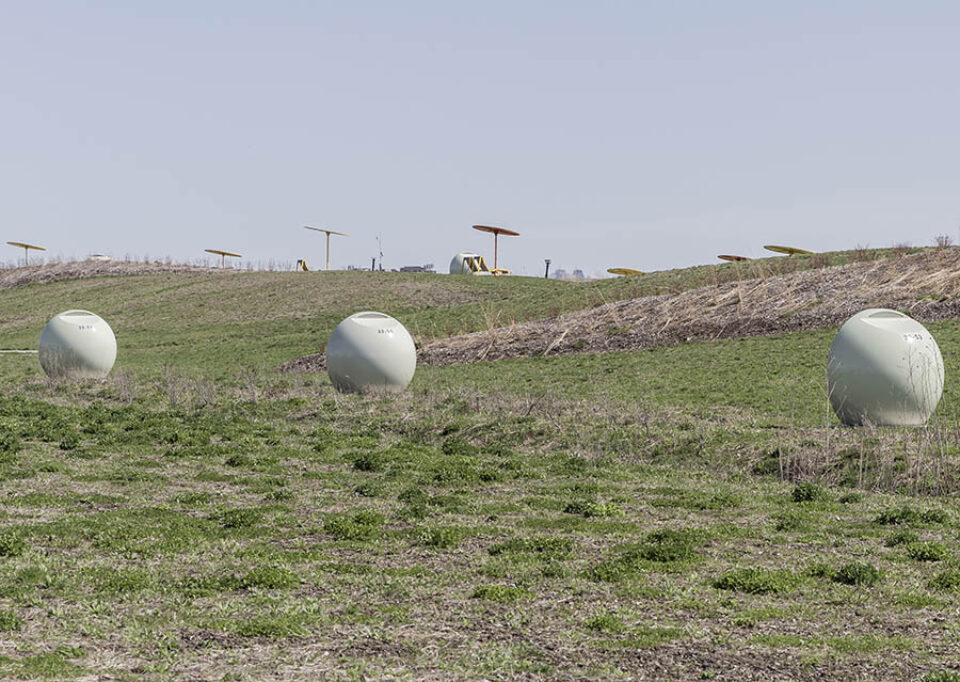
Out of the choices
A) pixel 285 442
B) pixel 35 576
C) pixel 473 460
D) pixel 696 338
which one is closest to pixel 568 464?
pixel 473 460

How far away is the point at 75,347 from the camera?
34.2 m

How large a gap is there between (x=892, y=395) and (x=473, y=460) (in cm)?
822

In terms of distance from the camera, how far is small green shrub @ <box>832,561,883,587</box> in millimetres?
11059

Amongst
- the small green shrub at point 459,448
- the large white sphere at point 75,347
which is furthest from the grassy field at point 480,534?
the large white sphere at point 75,347

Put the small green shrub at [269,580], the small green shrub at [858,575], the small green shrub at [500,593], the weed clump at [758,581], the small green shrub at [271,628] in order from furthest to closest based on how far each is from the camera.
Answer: the small green shrub at [858,575]
the small green shrub at [269,580]
the weed clump at [758,581]
the small green shrub at [500,593]
the small green shrub at [271,628]

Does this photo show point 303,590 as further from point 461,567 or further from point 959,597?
point 959,597

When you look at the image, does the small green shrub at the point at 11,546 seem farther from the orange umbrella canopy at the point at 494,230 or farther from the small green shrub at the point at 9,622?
the orange umbrella canopy at the point at 494,230

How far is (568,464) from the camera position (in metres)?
19.1

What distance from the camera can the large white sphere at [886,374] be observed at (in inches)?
821

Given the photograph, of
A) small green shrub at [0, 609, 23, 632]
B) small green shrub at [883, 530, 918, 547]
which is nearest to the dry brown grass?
small green shrub at [883, 530, 918, 547]

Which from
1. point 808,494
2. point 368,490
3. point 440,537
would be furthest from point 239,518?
point 808,494

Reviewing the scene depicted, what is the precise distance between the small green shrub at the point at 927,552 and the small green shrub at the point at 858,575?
1088mm

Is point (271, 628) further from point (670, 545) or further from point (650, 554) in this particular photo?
point (670, 545)

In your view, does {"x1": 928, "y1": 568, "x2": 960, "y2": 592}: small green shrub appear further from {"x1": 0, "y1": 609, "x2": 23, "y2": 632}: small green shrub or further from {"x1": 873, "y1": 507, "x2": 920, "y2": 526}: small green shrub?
{"x1": 0, "y1": 609, "x2": 23, "y2": 632}: small green shrub
